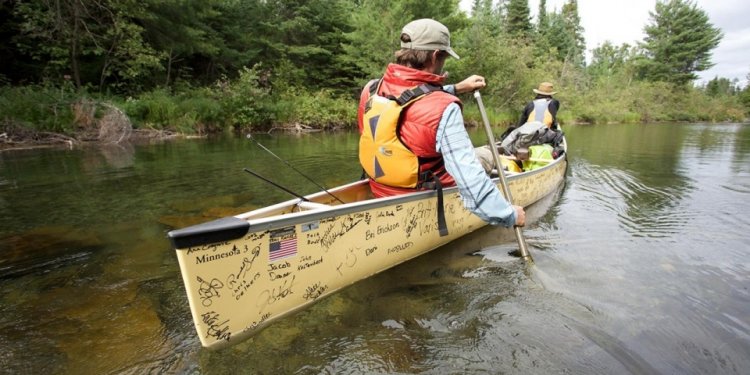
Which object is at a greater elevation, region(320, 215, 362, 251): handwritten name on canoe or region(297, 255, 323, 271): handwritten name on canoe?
region(320, 215, 362, 251): handwritten name on canoe

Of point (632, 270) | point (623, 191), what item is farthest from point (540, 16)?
point (632, 270)

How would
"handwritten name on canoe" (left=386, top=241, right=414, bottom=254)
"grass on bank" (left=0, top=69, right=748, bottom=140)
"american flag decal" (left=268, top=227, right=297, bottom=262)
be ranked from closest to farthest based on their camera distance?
"american flag decal" (left=268, top=227, right=297, bottom=262), "handwritten name on canoe" (left=386, top=241, right=414, bottom=254), "grass on bank" (left=0, top=69, right=748, bottom=140)

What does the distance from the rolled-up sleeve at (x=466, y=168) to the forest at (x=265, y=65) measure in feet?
43.1

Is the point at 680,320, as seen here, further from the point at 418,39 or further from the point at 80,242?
the point at 80,242

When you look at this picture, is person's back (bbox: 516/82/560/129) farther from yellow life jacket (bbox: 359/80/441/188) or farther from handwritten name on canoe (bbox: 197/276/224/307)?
handwritten name on canoe (bbox: 197/276/224/307)

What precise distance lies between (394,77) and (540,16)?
55.9 metres

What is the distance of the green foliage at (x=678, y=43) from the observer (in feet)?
142

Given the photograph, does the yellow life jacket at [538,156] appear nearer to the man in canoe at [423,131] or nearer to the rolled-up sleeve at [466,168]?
the man in canoe at [423,131]

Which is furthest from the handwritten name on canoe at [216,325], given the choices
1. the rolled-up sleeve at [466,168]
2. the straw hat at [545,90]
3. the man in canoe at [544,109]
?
the straw hat at [545,90]

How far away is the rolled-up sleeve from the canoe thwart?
60.9 inches

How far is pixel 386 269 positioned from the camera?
3.46 metres

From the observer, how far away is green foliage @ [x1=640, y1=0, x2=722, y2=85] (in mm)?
43344

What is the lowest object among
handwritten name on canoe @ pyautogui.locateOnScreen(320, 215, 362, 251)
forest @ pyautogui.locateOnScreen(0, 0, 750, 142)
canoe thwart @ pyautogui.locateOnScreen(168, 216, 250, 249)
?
handwritten name on canoe @ pyautogui.locateOnScreen(320, 215, 362, 251)

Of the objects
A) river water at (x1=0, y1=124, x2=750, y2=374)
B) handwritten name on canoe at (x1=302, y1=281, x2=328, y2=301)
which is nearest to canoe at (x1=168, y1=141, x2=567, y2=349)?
handwritten name on canoe at (x1=302, y1=281, x2=328, y2=301)
